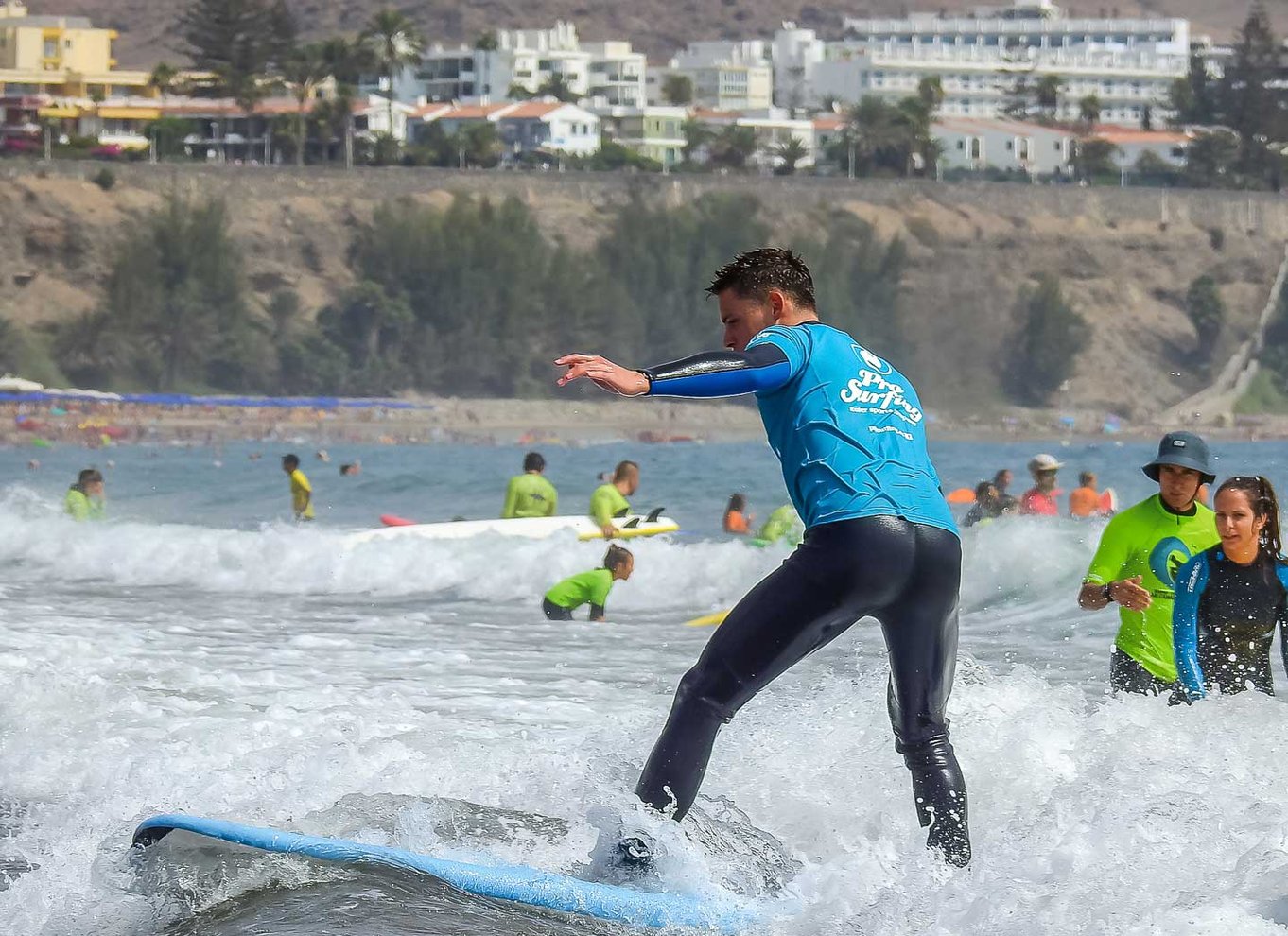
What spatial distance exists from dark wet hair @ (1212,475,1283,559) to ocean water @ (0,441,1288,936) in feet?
1.58

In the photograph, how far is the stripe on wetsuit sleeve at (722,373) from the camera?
4.37 m

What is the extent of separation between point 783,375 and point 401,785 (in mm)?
2148

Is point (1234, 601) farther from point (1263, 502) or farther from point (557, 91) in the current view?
point (557, 91)

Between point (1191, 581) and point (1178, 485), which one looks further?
point (1178, 485)

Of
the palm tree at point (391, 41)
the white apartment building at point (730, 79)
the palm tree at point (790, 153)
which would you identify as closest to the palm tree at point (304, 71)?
the palm tree at point (391, 41)

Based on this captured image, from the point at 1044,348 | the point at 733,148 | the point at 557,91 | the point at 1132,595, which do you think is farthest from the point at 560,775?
the point at 557,91

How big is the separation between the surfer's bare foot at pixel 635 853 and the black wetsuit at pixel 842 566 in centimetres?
11

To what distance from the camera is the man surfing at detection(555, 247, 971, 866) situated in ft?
14.7

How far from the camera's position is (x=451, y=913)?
4.62 metres

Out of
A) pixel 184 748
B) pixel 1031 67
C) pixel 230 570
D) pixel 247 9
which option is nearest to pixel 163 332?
pixel 247 9

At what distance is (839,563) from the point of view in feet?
14.6

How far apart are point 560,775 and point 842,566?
59.6 inches

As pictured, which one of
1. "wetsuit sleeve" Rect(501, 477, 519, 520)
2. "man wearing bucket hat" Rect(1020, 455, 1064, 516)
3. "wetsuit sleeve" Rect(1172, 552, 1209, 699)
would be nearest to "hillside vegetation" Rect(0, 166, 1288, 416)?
"wetsuit sleeve" Rect(501, 477, 519, 520)

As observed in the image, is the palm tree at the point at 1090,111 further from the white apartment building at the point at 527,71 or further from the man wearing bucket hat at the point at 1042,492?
the man wearing bucket hat at the point at 1042,492
